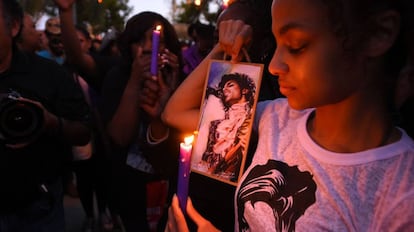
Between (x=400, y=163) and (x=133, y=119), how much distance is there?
1773 millimetres

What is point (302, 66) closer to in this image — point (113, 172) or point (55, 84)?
point (55, 84)

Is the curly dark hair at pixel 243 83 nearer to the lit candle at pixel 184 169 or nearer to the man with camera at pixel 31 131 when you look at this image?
the lit candle at pixel 184 169

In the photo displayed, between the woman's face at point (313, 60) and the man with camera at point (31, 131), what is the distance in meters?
1.31

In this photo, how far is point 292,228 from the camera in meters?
0.97

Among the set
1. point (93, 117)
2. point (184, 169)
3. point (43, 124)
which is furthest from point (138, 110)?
point (184, 169)

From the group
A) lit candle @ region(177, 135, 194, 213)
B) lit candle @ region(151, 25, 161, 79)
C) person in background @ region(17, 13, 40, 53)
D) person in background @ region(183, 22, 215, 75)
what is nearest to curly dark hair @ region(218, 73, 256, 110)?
lit candle @ region(177, 135, 194, 213)

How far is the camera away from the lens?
1855 mm

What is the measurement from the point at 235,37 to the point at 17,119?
3.60 ft

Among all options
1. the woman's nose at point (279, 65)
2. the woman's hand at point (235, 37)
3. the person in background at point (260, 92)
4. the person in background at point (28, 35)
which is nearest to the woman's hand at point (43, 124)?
the person in background at point (260, 92)

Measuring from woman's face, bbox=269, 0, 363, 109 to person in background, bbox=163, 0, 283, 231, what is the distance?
310mm

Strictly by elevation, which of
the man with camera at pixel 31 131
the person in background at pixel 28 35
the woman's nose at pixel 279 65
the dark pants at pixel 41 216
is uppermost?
the woman's nose at pixel 279 65

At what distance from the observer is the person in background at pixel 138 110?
89.4 inches

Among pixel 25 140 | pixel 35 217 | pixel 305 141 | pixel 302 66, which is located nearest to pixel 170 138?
pixel 25 140

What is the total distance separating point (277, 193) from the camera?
104 centimetres
